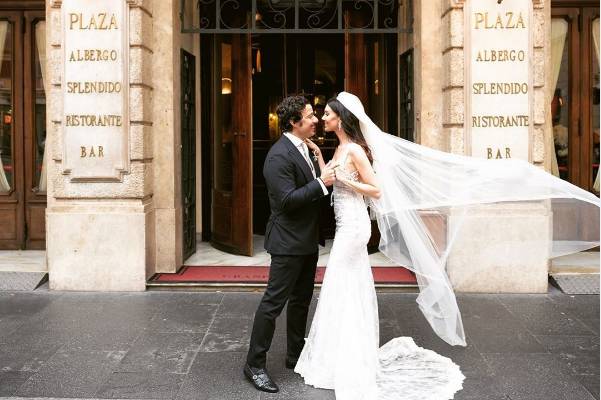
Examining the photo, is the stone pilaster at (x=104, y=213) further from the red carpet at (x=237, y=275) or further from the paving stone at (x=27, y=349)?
the paving stone at (x=27, y=349)

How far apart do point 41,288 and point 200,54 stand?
5.01 meters

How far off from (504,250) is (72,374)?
5164mm

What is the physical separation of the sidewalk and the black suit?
18.5 inches

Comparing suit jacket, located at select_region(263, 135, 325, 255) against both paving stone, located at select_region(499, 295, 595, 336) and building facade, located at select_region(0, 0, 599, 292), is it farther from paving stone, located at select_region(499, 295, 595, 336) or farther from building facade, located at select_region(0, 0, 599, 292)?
building facade, located at select_region(0, 0, 599, 292)

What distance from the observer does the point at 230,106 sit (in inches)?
417

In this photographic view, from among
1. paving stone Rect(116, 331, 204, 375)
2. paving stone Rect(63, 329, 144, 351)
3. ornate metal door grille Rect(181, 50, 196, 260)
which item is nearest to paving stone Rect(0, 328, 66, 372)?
paving stone Rect(63, 329, 144, 351)

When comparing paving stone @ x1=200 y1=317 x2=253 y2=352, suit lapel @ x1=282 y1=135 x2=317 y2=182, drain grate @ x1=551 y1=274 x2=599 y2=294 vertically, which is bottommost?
paving stone @ x1=200 y1=317 x2=253 y2=352

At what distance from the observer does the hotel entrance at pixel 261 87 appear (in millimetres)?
10227

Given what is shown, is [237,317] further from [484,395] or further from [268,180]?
[484,395]

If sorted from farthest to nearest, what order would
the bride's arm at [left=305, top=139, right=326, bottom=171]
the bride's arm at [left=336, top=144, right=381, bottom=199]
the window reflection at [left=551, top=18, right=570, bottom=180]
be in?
1. the window reflection at [left=551, top=18, right=570, bottom=180]
2. the bride's arm at [left=305, top=139, right=326, bottom=171]
3. the bride's arm at [left=336, top=144, right=381, bottom=199]

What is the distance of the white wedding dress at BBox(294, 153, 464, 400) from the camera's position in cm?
515

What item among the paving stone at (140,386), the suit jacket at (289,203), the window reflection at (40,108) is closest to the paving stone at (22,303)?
the paving stone at (140,386)

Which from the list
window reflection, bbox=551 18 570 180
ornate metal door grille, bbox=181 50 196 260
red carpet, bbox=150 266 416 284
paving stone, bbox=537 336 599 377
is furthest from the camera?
window reflection, bbox=551 18 570 180

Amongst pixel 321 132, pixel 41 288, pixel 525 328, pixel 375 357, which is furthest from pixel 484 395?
pixel 321 132
